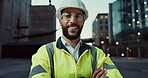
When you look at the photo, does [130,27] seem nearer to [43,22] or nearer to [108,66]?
[43,22]

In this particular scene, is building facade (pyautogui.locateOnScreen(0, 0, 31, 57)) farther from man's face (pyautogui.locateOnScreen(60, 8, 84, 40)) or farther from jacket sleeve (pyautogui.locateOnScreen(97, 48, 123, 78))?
jacket sleeve (pyautogui.locateOnScreen(97, 48, 123, 78))

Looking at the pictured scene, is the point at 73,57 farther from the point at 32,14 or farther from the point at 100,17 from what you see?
the point at 100,17

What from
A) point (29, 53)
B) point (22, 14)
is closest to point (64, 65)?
point (29, 53)

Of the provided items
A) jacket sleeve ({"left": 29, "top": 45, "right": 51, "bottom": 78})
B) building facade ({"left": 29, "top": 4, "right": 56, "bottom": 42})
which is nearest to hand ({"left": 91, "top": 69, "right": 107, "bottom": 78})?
jacket sleeve ({"left": 29, "top": 45, "right": 51, "bottom": 78})

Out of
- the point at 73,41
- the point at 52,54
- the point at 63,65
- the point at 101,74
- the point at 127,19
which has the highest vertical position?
the point at 127,19

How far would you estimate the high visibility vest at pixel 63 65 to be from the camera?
1.56 metres

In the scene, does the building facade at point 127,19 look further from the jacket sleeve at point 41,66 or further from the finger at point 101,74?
the jacket sleeve at point 41,66

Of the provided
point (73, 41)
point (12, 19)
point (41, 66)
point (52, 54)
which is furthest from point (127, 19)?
point (41, 66)

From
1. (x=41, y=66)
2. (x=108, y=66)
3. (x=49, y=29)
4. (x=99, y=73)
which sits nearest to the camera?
(x=41, y=66)

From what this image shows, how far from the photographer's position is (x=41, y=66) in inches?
61.2

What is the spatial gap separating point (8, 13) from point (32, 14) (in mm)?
15545

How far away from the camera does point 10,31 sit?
28.8 metres

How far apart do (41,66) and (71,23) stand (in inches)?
29.9

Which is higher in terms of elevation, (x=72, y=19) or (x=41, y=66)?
(x=72, y=19)
